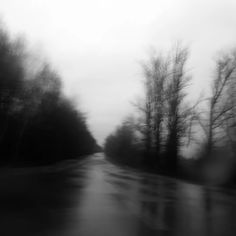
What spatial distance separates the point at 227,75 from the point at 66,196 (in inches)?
1022

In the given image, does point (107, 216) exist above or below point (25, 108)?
below

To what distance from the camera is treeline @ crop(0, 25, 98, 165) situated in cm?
3119

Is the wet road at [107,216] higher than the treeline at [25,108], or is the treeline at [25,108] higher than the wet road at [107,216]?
the treeline at [25,108]

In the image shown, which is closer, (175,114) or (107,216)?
(107,216)

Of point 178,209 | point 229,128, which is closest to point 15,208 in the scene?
point 178,209

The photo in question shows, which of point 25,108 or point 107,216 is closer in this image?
point 107,216

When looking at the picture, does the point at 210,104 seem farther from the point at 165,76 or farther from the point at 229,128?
the point at 165,76

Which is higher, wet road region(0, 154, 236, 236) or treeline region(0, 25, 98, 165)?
treeline region(0, 25, 98, 165)

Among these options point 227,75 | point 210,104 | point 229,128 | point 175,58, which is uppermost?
point 175,58

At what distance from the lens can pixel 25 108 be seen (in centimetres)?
3534

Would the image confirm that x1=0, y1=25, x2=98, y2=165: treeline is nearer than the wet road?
No

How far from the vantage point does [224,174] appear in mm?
24656

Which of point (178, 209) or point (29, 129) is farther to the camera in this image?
point (29, 129)

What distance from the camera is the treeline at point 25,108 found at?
102ft
